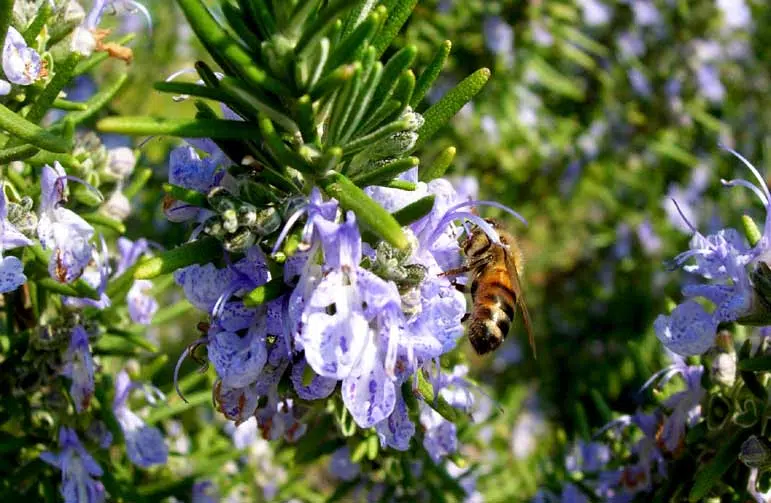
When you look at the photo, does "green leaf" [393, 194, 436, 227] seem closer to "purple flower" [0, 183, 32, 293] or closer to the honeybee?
the honeybee

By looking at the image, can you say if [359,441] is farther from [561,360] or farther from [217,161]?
[561,360]

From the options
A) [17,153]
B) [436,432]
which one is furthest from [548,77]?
[17,153]

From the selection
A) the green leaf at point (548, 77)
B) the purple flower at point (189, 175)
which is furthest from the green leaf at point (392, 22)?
the green leaf at point (548, 77)

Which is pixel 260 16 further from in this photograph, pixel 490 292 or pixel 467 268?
pixel 490 292

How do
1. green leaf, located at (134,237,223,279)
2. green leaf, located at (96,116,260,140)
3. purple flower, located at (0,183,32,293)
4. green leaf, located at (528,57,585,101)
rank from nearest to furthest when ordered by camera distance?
green leaf, located at (96,116,260,140) → green leaf, located at (134,237,223,279) → purple flower, located at (0,183,32,293) → green leaf, located at (528,57,585,101)

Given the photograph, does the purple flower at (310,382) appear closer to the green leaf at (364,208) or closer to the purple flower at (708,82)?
the green leaf at (364,208)

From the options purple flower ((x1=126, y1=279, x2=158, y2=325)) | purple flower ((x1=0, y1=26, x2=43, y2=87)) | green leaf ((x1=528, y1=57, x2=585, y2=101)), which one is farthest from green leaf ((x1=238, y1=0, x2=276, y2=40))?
green leaf ((x1=528, y1=57, x2=585, y2=101))
